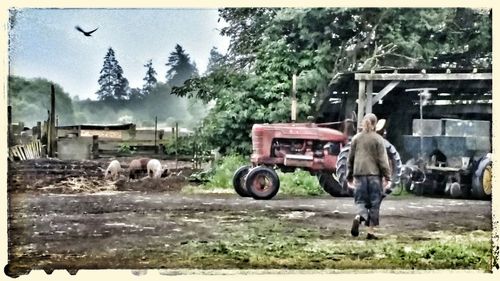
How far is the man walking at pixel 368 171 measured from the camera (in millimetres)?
6461

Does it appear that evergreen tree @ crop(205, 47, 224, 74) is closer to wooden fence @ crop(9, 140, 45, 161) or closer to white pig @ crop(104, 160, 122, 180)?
white pig @ crop(104, 160, 122, 180)

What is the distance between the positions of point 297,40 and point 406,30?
902 millimetres

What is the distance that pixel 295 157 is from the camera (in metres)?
6.64

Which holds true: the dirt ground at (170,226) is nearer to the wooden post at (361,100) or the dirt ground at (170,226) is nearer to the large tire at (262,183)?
the large tire at (262,183)

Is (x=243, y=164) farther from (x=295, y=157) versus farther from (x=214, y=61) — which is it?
(x=214, y=61)

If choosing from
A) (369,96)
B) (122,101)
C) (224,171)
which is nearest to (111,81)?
(122,101)

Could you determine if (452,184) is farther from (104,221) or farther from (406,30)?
(104,221)

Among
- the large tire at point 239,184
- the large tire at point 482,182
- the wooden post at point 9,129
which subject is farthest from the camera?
the large tire at point 482,182

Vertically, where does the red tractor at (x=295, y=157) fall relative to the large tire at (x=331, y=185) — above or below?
above

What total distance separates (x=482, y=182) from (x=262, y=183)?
1865 millimetres

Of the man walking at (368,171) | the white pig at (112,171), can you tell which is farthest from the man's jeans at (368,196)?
the white pig at (112,171)

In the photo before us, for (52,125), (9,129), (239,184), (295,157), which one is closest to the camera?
(9,129)

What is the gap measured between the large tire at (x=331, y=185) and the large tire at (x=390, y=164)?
36 mm

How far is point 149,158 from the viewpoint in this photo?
6.53 m
